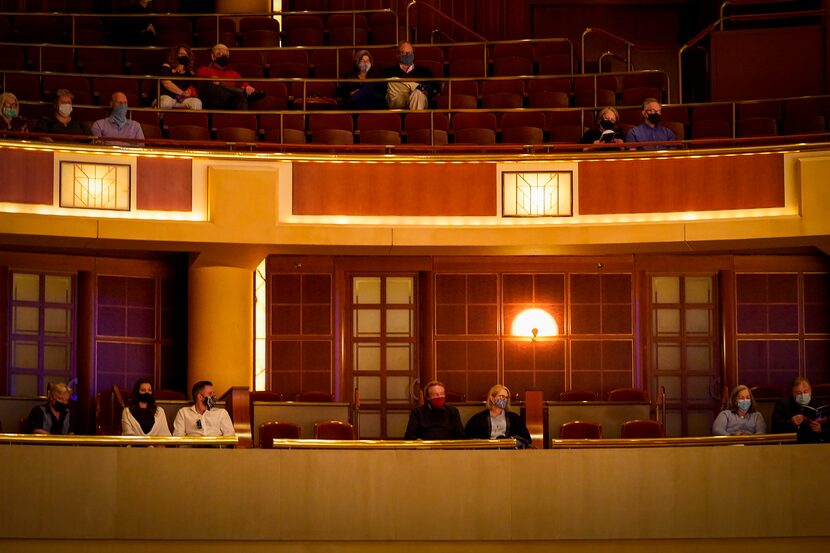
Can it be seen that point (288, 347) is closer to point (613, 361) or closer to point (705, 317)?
point (613, 361)

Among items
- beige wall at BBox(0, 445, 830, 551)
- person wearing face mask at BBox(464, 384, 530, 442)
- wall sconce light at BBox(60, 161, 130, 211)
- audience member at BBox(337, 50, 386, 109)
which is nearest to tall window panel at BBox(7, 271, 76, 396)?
wall sconce light at BBox(60, 161, 130, 211)

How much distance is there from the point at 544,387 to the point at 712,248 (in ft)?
7.66

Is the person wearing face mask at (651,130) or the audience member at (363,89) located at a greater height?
the audience member at (363,89)

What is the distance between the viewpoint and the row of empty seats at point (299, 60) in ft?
52.2

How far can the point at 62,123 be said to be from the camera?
12.9 m

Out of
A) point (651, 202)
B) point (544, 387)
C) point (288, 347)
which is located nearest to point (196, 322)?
point (288, 347)

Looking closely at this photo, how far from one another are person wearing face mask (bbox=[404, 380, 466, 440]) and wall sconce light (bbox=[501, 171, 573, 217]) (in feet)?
9.78

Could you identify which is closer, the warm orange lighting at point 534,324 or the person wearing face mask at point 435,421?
the person wearing face mask at point 435,421

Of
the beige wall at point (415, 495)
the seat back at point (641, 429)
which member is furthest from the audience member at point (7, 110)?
the seat back at point (641, 429)

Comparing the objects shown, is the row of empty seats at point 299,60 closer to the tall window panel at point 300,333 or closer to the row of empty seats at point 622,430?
the tall window panel at point 300,333

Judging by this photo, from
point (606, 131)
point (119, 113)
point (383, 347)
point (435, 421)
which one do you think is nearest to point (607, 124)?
Result: point (606, 131)

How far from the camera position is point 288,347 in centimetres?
1445

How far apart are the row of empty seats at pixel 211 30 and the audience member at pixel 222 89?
5.89 ft

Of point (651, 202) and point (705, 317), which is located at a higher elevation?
point (651, 202)
